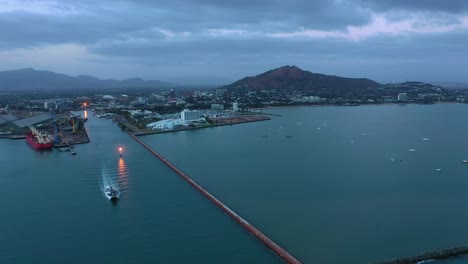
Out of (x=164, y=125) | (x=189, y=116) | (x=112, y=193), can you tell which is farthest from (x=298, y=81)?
(x=112, y=193)

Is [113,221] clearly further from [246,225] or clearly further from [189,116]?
[189,116]

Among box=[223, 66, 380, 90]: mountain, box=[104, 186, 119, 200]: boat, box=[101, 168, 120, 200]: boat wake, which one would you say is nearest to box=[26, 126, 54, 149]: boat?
box=[101, 168, 120, 200]: boat wake

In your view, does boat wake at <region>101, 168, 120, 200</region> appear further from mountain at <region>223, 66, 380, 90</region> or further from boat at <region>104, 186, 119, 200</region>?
mountain at <region>223, 66, 380, 90</region>

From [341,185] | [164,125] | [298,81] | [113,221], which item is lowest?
[113,221]

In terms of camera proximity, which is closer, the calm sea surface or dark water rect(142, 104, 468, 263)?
the calm sea surface

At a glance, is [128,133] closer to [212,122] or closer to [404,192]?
[212,122]

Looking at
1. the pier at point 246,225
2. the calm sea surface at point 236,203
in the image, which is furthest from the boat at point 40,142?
the pier at point 246,225
